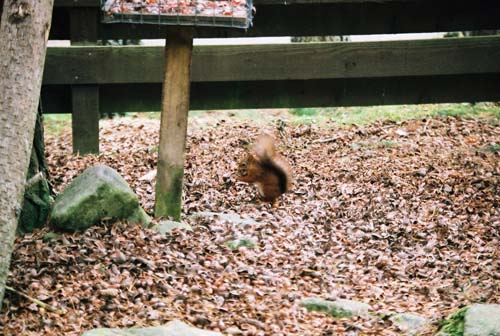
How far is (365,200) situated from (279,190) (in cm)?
85

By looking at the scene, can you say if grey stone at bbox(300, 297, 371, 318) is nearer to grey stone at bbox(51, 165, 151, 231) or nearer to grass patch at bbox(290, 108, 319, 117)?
grey stone at bbox(51, 165, 151, 231)

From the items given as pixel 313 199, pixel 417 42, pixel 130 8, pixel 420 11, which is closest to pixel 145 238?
pixel 130 8

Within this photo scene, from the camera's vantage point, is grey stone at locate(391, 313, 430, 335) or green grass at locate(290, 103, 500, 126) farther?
green grass at locate(290, 103, 500, 126)

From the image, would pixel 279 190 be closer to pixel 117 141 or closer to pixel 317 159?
pixel 317 159

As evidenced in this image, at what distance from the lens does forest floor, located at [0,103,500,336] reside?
4969mm

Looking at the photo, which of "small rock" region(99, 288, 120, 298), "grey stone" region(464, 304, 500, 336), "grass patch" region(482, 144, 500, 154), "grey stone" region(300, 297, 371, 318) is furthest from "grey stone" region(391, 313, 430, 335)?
"grass patch" region(482, 144, 500, 154)

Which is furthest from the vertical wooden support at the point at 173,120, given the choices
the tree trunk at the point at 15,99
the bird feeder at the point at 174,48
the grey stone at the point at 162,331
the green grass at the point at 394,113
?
the green grass at the point at 394,113

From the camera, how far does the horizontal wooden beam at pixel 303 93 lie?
29.2ft

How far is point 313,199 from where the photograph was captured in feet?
24.7

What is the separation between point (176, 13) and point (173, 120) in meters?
1.02

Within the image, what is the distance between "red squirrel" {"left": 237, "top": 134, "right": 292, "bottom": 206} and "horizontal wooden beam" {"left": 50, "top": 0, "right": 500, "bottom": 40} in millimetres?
2227

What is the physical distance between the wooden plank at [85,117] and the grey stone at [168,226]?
2608 mm

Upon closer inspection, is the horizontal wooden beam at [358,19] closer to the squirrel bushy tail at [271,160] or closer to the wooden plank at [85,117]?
the wooden plank at [85,117]

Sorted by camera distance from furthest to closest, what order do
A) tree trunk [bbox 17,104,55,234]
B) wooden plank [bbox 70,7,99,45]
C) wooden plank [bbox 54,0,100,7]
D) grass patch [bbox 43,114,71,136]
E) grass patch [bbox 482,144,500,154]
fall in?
grass patch [bbox 43,114,71,136], grass patch [bbox 482,144,500,154], wooden plank [bbox 70,7,99,45], wooden plank [bbox 54,0,100,7], tree trunk [bbox 17,104,55,234]
